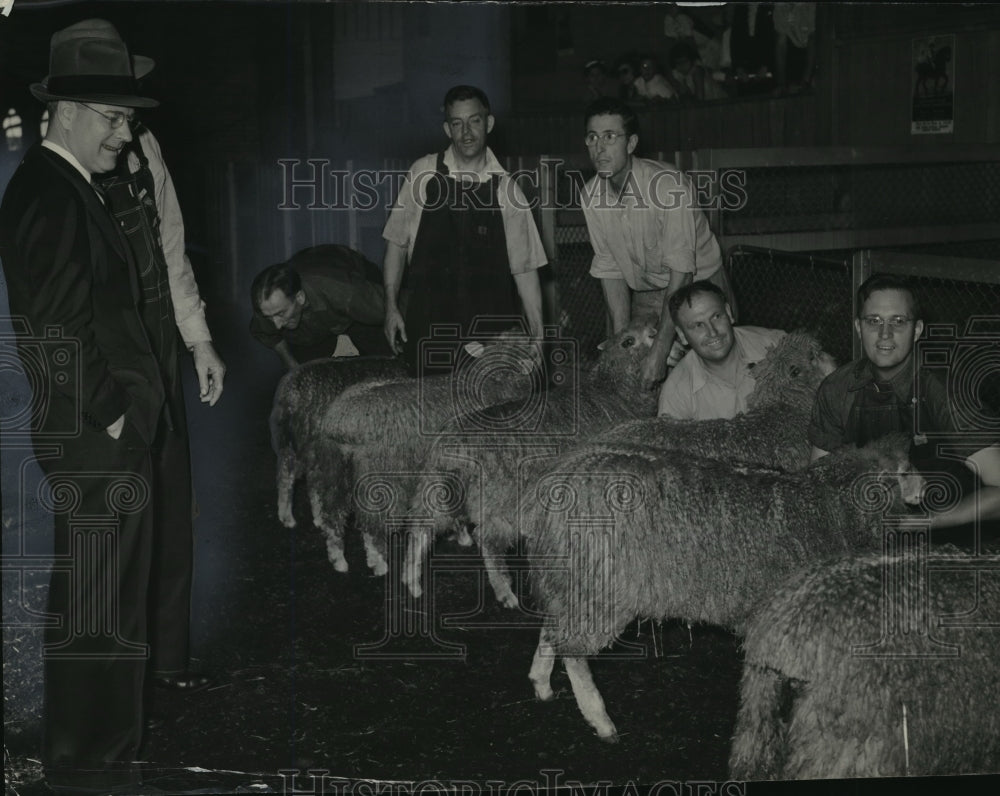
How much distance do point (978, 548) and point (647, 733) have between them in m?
1.30

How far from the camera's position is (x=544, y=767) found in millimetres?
4605

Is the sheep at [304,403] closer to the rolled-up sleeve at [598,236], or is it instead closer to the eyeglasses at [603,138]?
the rolled-up sleeve at [598,236]

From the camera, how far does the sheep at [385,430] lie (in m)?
4.77

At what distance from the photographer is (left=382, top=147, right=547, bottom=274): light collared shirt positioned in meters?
4.59

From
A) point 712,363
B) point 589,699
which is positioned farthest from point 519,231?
point 589,699

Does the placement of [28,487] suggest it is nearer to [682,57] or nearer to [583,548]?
[583,548]

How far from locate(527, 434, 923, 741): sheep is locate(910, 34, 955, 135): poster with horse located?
1.13m

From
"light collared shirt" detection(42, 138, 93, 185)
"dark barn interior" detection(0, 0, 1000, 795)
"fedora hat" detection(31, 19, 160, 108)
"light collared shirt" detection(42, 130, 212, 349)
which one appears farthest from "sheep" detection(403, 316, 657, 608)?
"fedora hat" detection(31, 19, 160, 108)

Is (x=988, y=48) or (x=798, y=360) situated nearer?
(x=988, y=48)

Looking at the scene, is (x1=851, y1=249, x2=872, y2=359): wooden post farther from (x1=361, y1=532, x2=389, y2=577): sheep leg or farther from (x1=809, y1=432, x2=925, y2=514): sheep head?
(x1=361, y1=532, x2=389, y2=577): sheep leg

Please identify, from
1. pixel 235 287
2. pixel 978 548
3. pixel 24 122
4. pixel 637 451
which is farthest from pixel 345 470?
pixel 978 548

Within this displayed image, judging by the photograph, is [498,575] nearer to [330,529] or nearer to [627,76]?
[330,529]

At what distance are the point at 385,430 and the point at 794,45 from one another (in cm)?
209

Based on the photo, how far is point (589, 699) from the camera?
458cm
